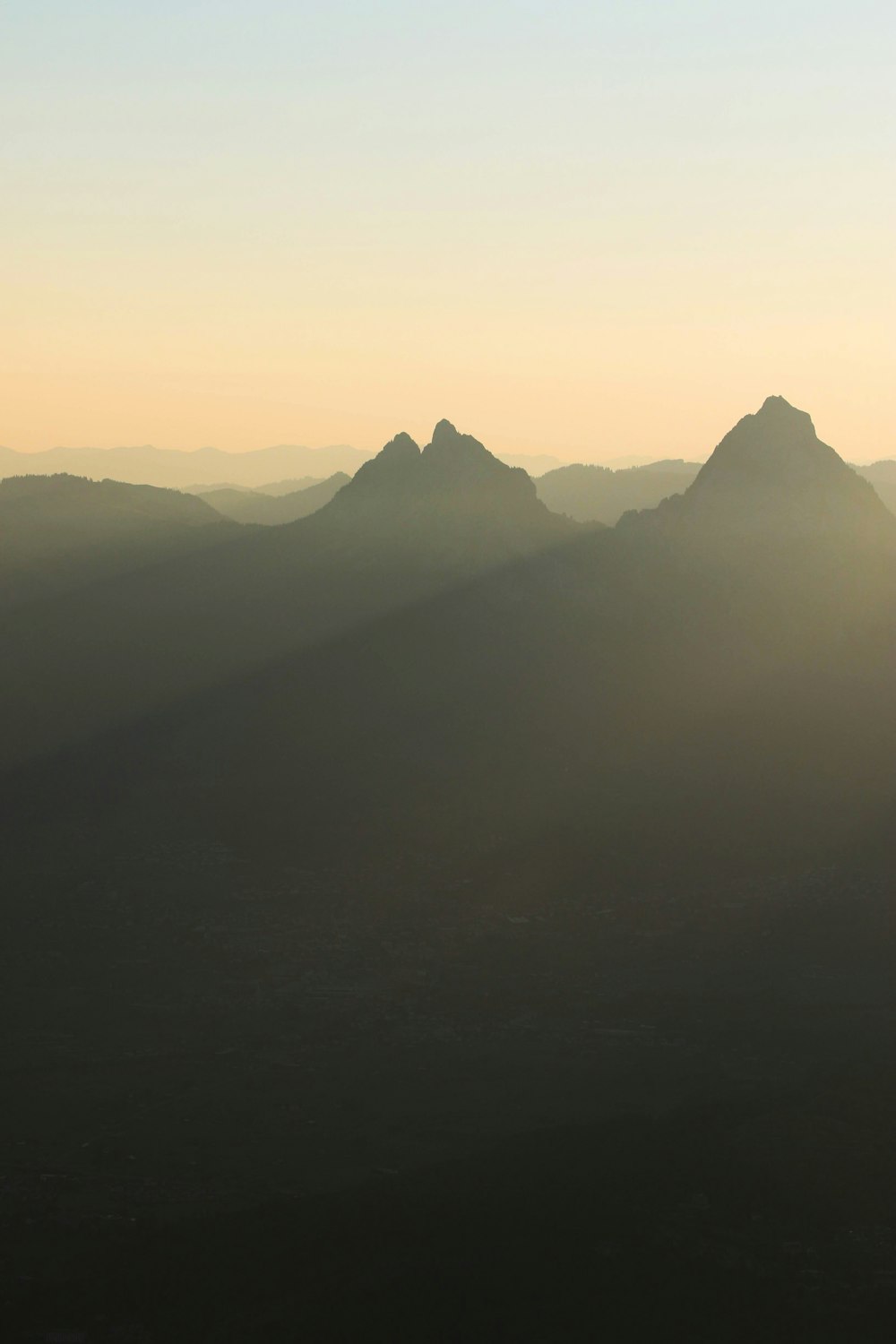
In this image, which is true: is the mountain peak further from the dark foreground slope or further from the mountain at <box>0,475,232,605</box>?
the mountain at <box>0,475,232,605</box>

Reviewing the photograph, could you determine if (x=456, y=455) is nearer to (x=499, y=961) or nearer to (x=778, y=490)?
(x=778, y=490)

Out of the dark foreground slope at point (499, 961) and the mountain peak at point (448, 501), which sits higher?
the mountain peak at point (448, 501)

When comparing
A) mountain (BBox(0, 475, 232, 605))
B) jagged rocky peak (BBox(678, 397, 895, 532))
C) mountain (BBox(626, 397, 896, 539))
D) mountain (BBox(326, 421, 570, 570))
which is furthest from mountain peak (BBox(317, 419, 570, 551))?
mountain (BBox(0, 475, 232, 605))

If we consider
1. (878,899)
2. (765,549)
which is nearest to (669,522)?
(765,549)

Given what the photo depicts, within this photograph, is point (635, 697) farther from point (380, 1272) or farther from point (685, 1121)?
point (380, 1272)

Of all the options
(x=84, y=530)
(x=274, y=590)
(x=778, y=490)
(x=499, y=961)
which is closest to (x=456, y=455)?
(x=274, y=590)

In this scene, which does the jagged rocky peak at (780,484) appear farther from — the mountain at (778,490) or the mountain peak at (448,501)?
the mountain peak at (448,501)

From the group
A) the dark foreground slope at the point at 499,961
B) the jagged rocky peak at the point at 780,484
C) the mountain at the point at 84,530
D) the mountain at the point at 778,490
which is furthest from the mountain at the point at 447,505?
the mountain at the point at 84,530
